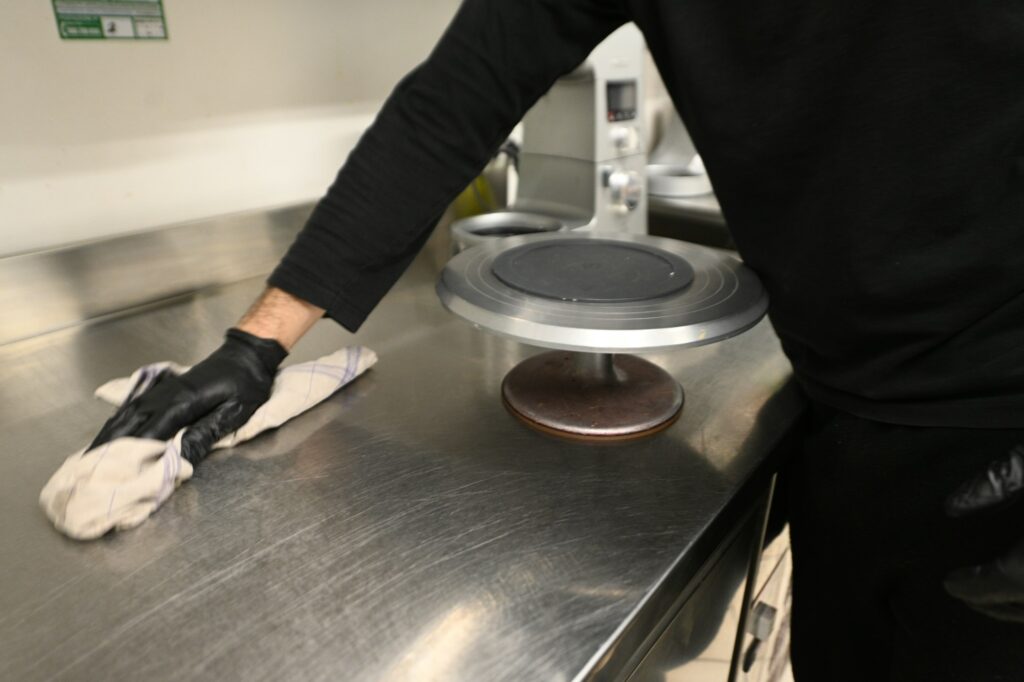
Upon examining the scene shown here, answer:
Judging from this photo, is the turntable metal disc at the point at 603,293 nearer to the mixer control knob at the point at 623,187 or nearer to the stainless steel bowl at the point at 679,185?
the mixer control knob at the point at 623,187

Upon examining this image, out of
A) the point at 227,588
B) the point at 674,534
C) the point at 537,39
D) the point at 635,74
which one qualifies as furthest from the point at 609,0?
the point at 227,588

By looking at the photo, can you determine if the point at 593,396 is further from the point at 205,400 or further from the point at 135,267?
the point at 135,267

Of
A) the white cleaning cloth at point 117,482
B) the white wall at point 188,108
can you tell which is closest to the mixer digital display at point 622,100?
the white wall at point 188,108

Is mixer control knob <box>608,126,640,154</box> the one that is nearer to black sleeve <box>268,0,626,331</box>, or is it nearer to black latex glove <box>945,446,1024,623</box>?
black sleeve <box>268,0,626,331</box>

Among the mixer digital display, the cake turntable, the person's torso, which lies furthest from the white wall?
the person's torso

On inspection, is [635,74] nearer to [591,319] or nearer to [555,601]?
[591,319]

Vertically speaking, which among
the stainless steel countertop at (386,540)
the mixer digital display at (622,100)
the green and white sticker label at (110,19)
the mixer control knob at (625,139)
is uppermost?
the green and white sticker label at (110,19)

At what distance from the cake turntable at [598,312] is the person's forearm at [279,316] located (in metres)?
0.15

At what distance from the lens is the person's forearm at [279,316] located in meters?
0.65

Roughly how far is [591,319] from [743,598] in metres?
0.42

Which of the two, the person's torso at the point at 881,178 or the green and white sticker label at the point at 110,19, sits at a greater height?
the green and white sticker label at the point at 110,19

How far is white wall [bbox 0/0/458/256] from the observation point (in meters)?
0.77

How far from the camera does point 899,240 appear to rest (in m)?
0.55

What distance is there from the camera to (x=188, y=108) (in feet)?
2.92
